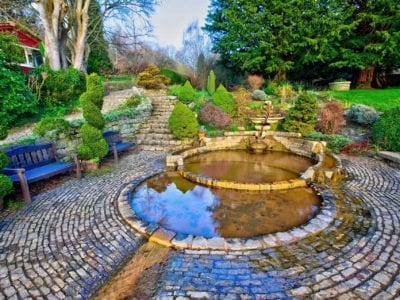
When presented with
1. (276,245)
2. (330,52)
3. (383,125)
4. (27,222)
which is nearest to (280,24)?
(330,52)

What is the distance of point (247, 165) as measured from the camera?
21.5 ft

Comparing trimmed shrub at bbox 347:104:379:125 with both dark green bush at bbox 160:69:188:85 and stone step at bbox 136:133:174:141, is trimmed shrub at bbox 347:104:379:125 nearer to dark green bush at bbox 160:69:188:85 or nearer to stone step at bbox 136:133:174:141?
stone step at bbox 136:133:174:141

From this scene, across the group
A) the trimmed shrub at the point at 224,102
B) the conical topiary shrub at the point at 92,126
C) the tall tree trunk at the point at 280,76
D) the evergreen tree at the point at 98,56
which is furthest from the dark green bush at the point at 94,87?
the evergreen tree at the point at 98,56

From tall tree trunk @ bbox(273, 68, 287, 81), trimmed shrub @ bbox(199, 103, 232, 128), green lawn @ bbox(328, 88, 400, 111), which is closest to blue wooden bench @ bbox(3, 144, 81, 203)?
trimmed shrub @ bbox(199, 103, 232, 128)

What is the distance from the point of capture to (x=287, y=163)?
6.75 meters

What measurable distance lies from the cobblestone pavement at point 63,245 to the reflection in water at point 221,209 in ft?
2.21

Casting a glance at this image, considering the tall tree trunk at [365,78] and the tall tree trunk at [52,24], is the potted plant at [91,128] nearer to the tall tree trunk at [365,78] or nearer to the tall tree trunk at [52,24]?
the tall tree trunk at [52,24]

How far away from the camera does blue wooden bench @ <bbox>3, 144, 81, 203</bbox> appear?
4.56 meters

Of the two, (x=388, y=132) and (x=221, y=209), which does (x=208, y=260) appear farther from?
(x=388, y=132)

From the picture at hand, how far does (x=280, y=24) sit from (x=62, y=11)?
512 inches

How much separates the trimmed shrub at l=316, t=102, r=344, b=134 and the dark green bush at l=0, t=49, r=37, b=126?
10760 millimetres

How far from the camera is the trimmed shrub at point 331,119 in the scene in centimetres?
829

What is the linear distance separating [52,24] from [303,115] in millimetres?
13342

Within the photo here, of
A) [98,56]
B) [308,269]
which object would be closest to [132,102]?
[308,269]
